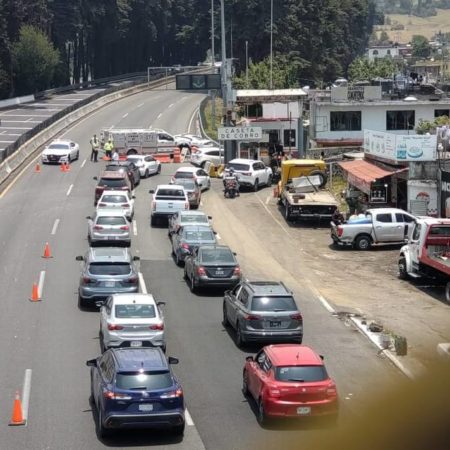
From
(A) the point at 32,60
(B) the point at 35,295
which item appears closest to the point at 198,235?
(B) the point at 35,295

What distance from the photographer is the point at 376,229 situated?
35.7 meters

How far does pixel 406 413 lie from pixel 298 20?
11787 centimetres

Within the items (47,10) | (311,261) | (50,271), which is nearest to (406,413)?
(50,271)

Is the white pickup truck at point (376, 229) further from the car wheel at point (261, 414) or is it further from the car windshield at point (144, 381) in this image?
the car windshield at point (144, 381)

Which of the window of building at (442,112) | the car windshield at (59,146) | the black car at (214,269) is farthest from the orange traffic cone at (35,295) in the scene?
the window of building at (442,112)

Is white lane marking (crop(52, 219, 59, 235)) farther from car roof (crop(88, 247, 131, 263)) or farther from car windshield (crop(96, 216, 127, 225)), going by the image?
car roof (crop(88, 247, 131, 263))

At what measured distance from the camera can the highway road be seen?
50.2 ft

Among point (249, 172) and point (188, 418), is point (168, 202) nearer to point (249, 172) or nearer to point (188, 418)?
point (249, 172)

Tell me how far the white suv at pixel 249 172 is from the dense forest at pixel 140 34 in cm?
5267

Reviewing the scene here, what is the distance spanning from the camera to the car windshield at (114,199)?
39938mm

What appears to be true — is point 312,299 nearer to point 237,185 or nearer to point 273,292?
point 273,292

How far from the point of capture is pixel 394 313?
25781 millimetres

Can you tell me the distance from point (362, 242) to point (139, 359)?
21.5 m

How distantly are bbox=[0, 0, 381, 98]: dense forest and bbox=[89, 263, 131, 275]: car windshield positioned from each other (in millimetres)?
74439
